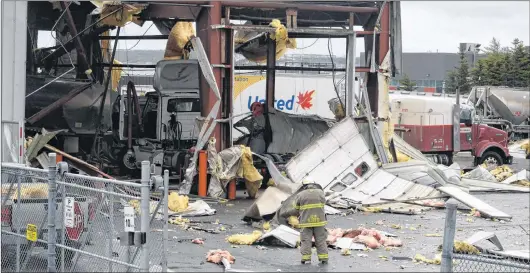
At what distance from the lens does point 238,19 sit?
2103cm

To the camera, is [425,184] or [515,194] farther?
[515,194]

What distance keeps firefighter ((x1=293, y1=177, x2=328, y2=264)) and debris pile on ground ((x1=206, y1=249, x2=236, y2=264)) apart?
104 centimetres

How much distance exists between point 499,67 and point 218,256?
1105 centimetres

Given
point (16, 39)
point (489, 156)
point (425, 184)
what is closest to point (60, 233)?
point (16, 39)

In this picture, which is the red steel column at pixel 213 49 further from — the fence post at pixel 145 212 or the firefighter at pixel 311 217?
the fence post at pixel 145 212

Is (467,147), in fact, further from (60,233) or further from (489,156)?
(60,233)

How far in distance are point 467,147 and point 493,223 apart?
45.5 ft

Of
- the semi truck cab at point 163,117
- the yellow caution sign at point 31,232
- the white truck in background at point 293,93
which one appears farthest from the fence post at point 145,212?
the white truck in background at point 293,93

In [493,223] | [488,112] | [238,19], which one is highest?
[238,19]

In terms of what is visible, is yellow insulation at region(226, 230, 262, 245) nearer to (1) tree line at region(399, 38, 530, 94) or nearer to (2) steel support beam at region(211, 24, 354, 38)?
(2) steel support beam at region(211, 24, 354, 38)

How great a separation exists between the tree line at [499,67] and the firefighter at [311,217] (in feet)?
26.6

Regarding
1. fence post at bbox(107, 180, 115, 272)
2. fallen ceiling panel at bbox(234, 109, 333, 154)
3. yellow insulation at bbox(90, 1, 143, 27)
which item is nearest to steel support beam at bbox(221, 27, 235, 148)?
yellow insulation at bbox(90, 1, 143, 27)

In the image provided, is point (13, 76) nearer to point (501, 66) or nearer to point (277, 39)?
point (277, 39)

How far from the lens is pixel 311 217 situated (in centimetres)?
1143
